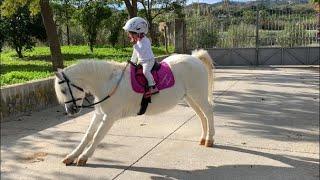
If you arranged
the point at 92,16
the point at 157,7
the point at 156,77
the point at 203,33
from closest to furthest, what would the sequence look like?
the point at 156,77 → the point at 203,33 → the point at 92,16 → the point at 157,7

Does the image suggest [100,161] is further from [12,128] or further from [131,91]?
[12,128]

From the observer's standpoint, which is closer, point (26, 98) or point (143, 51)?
point (143, 51)

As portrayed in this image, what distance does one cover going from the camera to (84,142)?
5852 millimetres

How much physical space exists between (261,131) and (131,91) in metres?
2.72

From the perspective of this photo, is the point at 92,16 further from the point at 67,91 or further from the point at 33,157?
the point at 67,91

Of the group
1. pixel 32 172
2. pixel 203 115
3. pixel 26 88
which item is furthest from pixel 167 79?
pixel 26 88

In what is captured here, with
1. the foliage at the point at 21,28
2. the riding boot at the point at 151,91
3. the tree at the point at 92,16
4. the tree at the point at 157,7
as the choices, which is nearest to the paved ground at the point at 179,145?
the riding boot at the point at 151,91

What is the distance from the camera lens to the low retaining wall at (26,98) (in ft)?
27.2

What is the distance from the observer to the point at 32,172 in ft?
18.2

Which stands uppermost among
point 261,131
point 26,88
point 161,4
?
point 161,4

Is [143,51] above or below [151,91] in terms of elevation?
above

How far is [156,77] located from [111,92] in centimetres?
62

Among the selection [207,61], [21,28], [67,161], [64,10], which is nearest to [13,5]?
[21,28]

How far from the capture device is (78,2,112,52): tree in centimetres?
2070
